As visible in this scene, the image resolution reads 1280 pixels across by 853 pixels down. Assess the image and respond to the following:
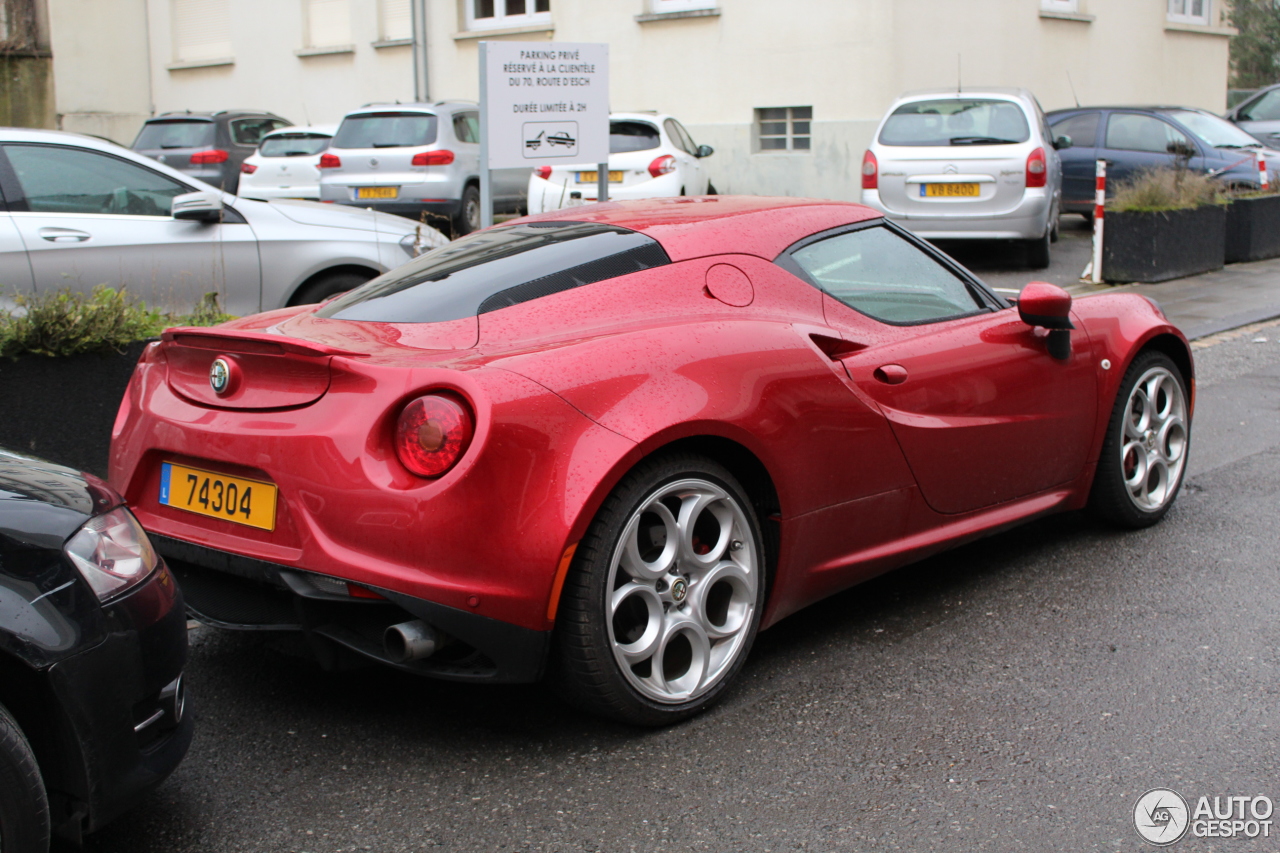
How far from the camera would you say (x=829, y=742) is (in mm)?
3178

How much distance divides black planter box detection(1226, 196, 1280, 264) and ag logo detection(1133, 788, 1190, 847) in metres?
11.5

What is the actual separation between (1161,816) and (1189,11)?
73.1 ft

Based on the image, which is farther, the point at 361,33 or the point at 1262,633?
the point at 361,33

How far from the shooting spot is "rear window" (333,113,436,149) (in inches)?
602

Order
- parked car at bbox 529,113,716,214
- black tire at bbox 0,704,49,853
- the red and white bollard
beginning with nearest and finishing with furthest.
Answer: black tire at bbox 0,704,49,853 < the red and white bollard < parked car at bbox 529,113,716,214

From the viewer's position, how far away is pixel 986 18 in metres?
17.9

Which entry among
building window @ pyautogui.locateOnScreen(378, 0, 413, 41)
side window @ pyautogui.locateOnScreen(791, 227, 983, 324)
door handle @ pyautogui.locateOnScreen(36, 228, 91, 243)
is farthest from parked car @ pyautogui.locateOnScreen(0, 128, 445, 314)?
building window @ pyautogui.locateOnScreen(378, 0, 413, 41)

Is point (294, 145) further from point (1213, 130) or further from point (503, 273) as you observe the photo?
point (503, 273)

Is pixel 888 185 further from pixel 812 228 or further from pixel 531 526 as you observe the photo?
pixel 531 526

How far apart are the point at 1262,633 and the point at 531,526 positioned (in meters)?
2.32

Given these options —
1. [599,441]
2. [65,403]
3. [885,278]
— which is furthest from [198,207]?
[599,441]

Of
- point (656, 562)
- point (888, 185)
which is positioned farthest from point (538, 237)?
point (888, 185)

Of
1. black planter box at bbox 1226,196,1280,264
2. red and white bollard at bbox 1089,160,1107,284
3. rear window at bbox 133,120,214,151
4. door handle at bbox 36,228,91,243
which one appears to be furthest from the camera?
rear window at bbox 133,120,214,151

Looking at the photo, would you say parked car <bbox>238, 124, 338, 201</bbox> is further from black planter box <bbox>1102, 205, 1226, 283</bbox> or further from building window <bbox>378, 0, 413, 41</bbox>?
black planter box <bbox>1102, 205, 1226, 283</bbox>
